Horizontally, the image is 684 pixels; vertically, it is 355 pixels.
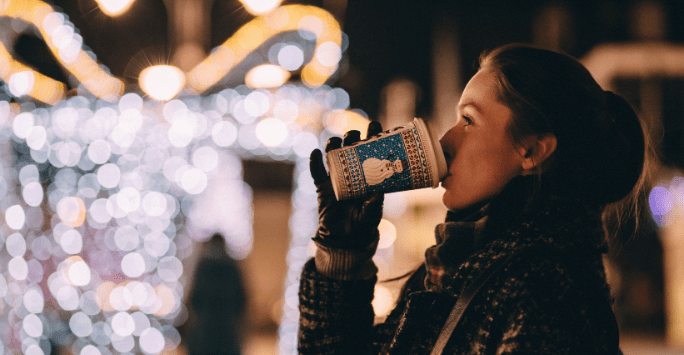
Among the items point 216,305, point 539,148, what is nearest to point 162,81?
point 216,305

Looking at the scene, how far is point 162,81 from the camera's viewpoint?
2.78 meters

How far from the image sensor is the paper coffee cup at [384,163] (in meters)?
0.91

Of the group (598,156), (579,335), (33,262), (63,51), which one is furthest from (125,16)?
(579,335)

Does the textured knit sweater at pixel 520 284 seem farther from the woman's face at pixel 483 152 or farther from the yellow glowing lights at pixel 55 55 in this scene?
the yellow glowing lights at pixel 55 55

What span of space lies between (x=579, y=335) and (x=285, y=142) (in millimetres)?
3957

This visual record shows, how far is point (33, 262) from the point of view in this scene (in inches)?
105

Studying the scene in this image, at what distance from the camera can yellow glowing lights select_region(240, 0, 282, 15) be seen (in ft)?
6.75

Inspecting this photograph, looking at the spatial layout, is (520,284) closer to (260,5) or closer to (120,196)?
(260,5)

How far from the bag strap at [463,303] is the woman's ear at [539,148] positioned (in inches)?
9.3

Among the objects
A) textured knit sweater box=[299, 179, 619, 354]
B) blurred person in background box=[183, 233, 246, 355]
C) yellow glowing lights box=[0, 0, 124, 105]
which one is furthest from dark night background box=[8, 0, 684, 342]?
blurred person in background box=[183, 233, 246, 355]

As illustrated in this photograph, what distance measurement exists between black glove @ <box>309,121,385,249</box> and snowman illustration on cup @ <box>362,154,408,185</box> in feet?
0.20

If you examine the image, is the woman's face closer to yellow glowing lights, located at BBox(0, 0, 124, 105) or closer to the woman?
the woman

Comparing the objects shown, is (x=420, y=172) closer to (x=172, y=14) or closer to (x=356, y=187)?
(x=356, y=187)

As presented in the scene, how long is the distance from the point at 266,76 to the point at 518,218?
8.62 ft
